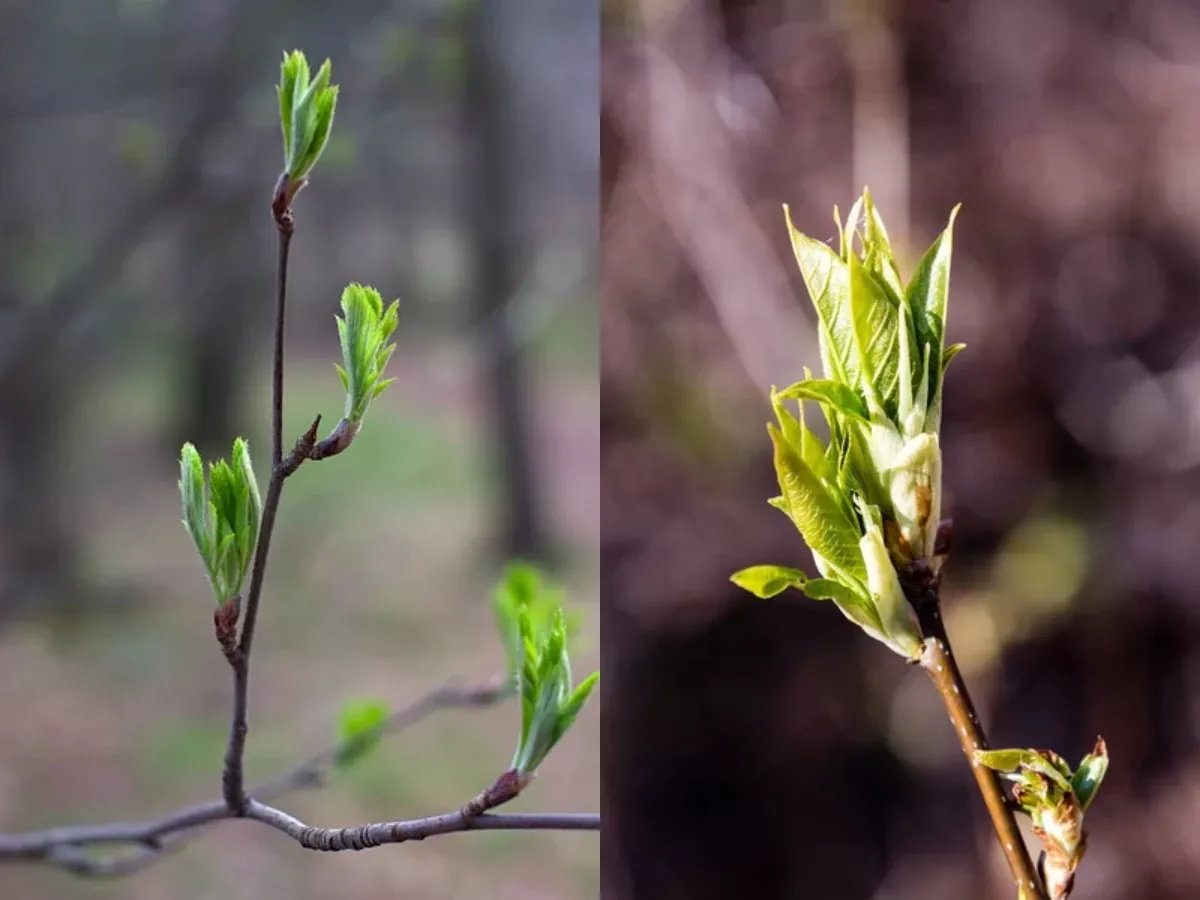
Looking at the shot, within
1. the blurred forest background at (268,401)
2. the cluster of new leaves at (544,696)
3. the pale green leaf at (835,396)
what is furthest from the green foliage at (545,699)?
the blurred forest background at (268,401)

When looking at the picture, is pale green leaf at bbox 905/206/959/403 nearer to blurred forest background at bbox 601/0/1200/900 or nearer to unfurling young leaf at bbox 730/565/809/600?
unfurling young leaf at bbox 730/565/809/600

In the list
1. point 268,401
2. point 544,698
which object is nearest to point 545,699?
point 544,698

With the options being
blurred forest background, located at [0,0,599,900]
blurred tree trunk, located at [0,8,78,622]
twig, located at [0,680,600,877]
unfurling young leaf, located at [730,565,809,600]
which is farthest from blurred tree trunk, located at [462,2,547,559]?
unfurling young leaf, located at [730,565,809,600]

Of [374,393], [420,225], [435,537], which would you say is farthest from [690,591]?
[374,393]

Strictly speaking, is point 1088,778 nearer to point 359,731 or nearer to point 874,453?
point 874,453

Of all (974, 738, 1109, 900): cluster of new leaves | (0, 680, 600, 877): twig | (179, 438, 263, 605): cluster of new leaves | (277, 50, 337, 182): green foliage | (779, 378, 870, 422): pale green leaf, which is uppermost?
(277, 50, 337, 182): green foliage

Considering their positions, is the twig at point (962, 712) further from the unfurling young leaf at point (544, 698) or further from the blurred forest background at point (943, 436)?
the blurred forest background at point (943, 436)
